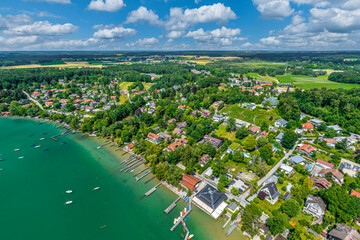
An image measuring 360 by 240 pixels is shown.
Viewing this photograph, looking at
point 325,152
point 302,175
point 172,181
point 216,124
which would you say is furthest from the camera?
point 216,124

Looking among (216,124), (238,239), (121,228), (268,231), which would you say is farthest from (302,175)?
(121,228)

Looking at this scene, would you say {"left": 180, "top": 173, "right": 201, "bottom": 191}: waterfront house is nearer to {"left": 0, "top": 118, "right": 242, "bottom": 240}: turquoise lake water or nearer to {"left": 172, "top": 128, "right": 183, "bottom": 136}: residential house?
{"left": 0, "top": 118, "right": 242, "bottom": 240}: turquoise lake water

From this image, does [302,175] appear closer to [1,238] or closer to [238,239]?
[238,239]

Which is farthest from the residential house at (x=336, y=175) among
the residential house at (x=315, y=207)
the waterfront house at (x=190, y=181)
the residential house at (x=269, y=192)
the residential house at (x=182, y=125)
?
the residential house at (x=182, y=125)

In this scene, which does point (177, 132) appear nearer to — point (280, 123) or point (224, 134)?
point (224, 134)

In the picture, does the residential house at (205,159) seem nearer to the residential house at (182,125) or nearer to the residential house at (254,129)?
the residential house at (182,125)

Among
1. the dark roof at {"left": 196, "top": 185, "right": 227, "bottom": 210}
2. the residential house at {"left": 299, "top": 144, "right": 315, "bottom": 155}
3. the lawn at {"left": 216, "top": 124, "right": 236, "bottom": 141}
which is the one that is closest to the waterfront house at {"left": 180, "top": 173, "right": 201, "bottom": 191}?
the dark roof at {"left": 196, "top": 185, "right": 227, "bottom": 210}
